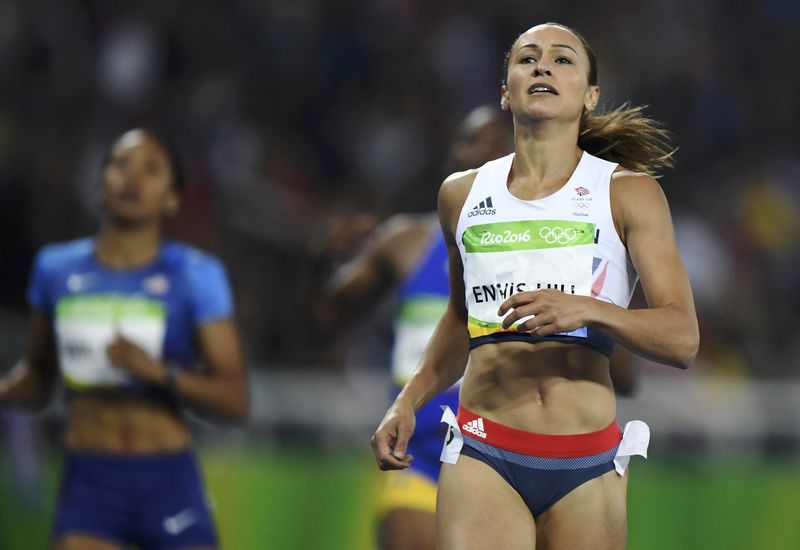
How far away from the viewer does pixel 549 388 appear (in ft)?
13.9

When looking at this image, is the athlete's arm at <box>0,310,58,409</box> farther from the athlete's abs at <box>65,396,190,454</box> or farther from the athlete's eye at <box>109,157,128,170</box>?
the athlete's eye at <box>109,157,128,170</box>

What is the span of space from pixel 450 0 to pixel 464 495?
A: 415 inches

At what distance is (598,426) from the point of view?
4.27 metres

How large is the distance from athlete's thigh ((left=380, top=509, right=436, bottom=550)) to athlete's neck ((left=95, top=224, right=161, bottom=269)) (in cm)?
155

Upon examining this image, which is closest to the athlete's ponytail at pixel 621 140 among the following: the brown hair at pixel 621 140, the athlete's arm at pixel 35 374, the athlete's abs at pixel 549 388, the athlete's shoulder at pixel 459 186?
the brown hair at pixel 621 140

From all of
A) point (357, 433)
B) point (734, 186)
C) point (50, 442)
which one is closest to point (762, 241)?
point (734, 186)

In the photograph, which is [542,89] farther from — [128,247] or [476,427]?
[128,247]

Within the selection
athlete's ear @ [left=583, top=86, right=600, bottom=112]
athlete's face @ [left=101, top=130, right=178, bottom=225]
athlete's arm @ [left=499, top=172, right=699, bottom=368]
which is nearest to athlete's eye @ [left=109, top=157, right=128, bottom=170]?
athlete's face @ [left=101, top=130, right=178, bottom=225]

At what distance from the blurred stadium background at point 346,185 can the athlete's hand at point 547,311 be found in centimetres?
344

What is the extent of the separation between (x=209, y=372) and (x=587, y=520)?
2.46 meters

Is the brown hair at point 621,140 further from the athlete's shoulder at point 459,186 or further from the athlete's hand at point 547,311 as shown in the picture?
the athlete's hand at point 547,311

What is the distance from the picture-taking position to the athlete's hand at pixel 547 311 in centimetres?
Answer: 374

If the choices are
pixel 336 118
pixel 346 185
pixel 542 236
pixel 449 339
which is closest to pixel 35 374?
pixel 449 339

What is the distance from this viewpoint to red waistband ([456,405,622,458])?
13.9 ft
